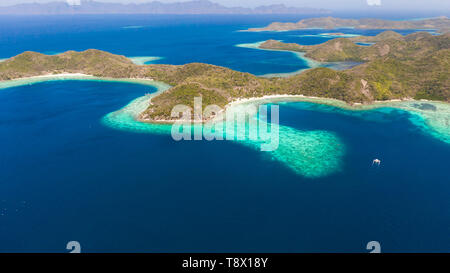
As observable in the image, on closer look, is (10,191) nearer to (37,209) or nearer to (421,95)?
(37,209)

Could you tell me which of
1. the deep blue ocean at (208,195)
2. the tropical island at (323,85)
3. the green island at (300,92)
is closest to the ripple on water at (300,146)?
the green island at (300,92)

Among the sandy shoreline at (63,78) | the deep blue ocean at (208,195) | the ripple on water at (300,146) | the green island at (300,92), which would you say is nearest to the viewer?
the deep blue ocean at (208,195)

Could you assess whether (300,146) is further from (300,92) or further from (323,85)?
(323,85)

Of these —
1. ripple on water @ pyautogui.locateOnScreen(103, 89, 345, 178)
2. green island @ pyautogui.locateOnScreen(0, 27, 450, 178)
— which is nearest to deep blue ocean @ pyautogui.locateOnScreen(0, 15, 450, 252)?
ripple on water @ pyautogui.locateOnScreen(103, 89, 345, 178)

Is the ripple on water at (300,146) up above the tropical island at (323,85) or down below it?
below

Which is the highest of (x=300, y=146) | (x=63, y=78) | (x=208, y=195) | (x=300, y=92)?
(x=63, y=78)

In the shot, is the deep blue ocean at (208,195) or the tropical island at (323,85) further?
the tropical island at (323,85)

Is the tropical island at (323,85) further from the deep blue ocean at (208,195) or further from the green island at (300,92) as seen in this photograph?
the deep blue ocean at (208,195)

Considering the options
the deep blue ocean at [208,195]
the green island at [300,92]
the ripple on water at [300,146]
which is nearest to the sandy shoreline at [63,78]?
the green island at [300,92]

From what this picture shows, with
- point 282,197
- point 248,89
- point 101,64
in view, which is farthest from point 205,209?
point 101,64

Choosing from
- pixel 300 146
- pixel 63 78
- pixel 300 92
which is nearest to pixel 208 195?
pixel 300 146

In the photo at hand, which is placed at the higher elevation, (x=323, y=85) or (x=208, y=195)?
(x=323, y=85)

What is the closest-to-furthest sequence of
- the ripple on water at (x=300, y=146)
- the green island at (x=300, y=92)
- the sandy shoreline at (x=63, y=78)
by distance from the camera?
1. the ripple on water at (x=300, y=146)
2. the green island at (x=300, y=92)
3. the sandy shoreline at (x=63, y=78)
